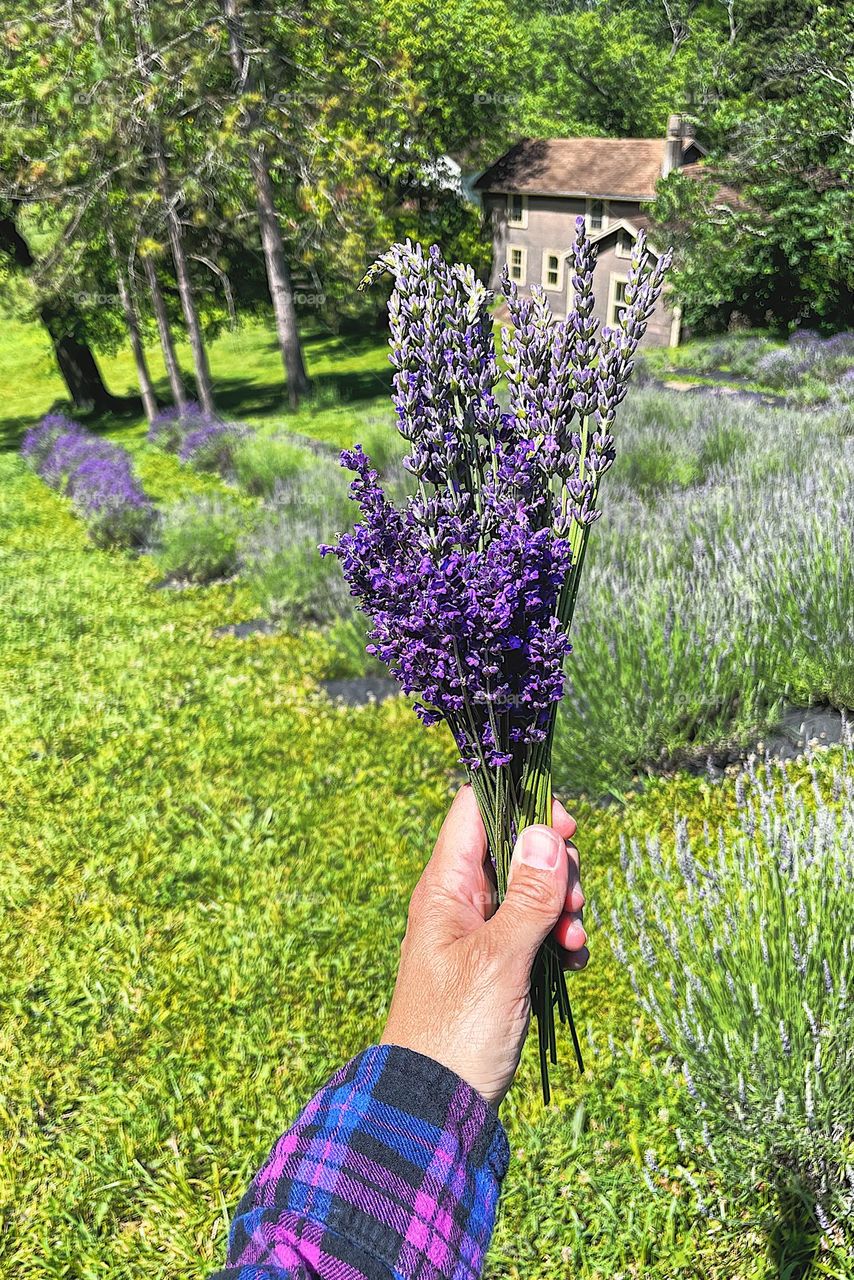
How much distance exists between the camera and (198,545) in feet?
27.1

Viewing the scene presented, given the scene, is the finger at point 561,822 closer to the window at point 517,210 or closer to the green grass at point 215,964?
the green grass at point 215,964

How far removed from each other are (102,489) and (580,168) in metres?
24.0

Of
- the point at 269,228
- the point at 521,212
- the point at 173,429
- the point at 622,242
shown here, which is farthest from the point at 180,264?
the point at 521,212

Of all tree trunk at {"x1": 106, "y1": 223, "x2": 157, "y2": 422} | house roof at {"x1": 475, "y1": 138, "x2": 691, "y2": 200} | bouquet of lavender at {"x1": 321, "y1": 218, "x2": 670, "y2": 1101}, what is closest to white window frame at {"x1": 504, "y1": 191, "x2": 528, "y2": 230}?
house roof at {"x1": 475, "y1": 138, "x2": 691, "y2": 200}

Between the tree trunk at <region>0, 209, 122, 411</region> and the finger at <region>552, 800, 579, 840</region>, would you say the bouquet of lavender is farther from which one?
the tree trunk at <region>0, 209, 122, 411</region>

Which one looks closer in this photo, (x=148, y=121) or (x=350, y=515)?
(x=350, y=515)

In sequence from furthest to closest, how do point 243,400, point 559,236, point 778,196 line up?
point 559,236, point 243,400, point 778,196

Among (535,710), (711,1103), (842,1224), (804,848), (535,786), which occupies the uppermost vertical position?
(535,710)

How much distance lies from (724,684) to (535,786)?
9.55 ft

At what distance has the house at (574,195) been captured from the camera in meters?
25.4

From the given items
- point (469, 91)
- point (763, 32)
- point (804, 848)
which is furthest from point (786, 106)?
point (804, 848)

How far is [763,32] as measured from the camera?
27.1m

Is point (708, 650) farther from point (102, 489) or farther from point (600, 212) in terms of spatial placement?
point (600, 212)

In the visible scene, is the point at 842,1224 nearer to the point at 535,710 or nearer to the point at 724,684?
the point at 535,710
